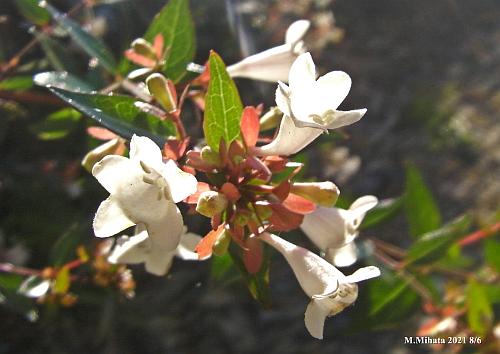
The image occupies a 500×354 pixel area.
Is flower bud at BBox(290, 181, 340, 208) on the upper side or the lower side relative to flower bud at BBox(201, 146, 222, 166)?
lower

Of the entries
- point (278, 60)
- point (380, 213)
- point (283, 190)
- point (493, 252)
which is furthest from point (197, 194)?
point (493, 252)

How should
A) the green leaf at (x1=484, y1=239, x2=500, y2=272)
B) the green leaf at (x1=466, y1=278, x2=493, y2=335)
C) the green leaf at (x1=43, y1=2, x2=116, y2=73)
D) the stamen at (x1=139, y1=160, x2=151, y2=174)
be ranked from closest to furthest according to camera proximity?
the stamen at (x1=139, y1=160, x2=151, y2=174), the green leaf at (x1=43, y1=2, x2=116, y2=73), the green leaf at (x1=466, y1=278, x2=493, y2=335), the green leaf at (x1=484, y1=239, x2=500, y2=272)

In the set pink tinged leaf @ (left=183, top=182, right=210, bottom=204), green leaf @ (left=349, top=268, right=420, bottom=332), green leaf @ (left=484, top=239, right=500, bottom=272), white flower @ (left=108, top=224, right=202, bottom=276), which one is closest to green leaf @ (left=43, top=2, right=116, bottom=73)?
white flower @ (left=108, top=224, right=202, bottom=276)

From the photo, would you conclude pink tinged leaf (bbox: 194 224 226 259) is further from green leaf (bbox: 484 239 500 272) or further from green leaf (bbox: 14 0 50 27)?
green leaf (bbox: 484 239 500 272)

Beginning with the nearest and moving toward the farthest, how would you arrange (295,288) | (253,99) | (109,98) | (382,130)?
1. (109,98)
2. (253,99)
3. (295,288)
4. (382,130)

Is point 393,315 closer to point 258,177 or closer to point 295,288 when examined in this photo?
point 295,288

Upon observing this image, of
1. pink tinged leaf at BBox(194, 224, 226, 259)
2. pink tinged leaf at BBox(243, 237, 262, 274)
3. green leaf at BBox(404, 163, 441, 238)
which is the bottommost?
green leaf at BBox(404, 163, 441, 238)

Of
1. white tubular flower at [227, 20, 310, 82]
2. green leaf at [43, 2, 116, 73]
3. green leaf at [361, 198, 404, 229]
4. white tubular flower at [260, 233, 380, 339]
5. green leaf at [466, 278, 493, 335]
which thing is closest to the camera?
white tubular flower at [260, 233, 380, 339]

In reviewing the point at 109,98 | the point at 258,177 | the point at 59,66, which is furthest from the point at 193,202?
the point at 59,66

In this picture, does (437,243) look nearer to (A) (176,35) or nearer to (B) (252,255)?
(B) (252,255)
